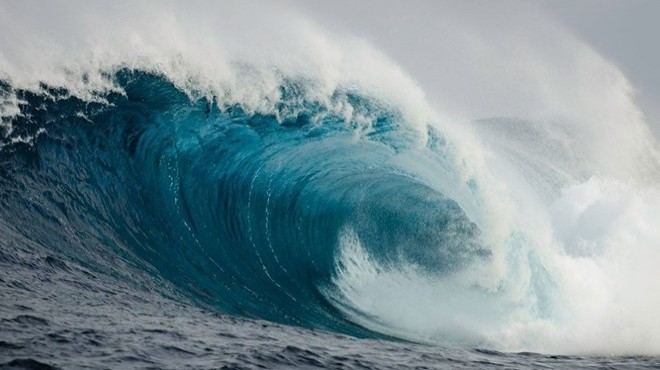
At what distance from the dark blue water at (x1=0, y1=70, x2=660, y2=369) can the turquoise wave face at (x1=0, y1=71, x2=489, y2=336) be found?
3cm

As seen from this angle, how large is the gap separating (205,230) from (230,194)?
4.33 feet

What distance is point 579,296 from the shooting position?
1180 centimetres

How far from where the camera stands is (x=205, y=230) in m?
11.6

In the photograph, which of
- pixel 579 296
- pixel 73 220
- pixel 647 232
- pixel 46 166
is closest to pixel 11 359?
pixel 73 220

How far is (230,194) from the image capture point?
41.7 feet

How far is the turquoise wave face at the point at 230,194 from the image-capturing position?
9963mm

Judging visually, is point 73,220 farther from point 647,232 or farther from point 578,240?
point 647,232

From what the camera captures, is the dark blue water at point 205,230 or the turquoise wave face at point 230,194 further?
the turquoise wave face at point 230,194

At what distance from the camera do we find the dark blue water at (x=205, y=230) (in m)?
6.59

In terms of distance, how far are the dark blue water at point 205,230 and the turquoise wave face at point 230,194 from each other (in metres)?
0.03

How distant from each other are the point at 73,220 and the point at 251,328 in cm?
372

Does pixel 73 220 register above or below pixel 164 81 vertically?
below

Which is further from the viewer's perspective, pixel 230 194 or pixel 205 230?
pixel 230 194

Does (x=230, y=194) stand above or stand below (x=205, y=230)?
above
